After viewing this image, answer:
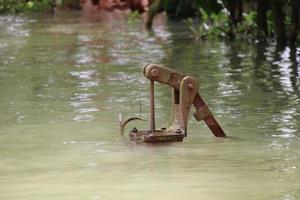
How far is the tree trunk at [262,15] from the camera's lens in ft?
54.0

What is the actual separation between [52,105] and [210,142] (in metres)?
2.67

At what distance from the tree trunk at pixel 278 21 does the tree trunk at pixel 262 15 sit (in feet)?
1.27

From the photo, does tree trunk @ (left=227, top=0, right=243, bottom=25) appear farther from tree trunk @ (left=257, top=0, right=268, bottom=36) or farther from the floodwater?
the floodwater

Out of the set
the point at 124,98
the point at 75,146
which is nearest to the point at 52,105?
the point at 124,98

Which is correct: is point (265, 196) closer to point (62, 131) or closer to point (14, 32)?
point (62, 131)

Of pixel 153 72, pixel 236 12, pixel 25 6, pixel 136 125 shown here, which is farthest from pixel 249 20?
pixel 25 6

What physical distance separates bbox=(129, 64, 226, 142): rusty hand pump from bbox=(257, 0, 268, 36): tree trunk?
385 inches

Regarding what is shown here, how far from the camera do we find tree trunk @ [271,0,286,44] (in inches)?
623

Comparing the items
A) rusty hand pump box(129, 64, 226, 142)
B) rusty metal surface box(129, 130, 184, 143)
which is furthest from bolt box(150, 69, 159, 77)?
rusty metal surface box(129, 130, 184, 143)

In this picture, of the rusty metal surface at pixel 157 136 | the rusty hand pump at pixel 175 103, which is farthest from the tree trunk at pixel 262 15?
the rusty metal surface at pixel 157 136

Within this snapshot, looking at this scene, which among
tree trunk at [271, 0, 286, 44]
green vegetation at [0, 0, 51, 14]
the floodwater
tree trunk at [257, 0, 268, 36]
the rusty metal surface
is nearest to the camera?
the floodwater

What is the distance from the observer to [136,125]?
26.5 feet

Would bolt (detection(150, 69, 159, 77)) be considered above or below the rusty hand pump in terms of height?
above

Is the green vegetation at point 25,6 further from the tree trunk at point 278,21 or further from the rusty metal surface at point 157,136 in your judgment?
the rusty metal surface at point 157,136
